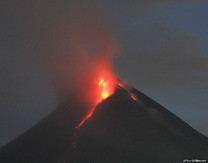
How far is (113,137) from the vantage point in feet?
276

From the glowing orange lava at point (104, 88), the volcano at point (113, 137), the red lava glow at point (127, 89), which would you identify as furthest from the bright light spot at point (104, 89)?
the red lava glow at point (127, 89)

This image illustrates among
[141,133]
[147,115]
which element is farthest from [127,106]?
[141,133]

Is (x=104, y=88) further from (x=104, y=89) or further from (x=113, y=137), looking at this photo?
(x=113, y=137)

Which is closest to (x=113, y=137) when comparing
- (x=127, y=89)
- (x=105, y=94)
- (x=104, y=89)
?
(x=105, y=94)

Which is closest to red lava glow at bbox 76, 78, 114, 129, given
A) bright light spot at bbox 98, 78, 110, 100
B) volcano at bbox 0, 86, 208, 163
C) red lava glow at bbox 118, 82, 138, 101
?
bright light spot at bbox 98, 78, 110, 100

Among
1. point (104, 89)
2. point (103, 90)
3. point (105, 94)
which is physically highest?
point (104, 89)

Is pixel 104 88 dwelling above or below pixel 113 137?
above

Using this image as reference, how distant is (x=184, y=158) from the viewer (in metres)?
77.6

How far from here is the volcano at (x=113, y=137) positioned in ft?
255

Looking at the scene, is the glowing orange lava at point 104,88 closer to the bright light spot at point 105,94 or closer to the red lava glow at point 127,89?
the bright light spot at point 105,94

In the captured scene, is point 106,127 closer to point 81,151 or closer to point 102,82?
point 81,151

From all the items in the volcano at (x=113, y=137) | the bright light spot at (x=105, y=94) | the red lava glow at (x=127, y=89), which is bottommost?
the volcano at (x=113, y=137)

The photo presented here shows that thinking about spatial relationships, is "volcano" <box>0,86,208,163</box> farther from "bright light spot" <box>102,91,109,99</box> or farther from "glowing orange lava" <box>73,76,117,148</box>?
"bright light spot" <box>102,91,109,99</box>

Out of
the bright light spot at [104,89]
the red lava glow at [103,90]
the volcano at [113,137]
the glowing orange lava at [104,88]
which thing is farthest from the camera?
the bright light spot at [104,89]
